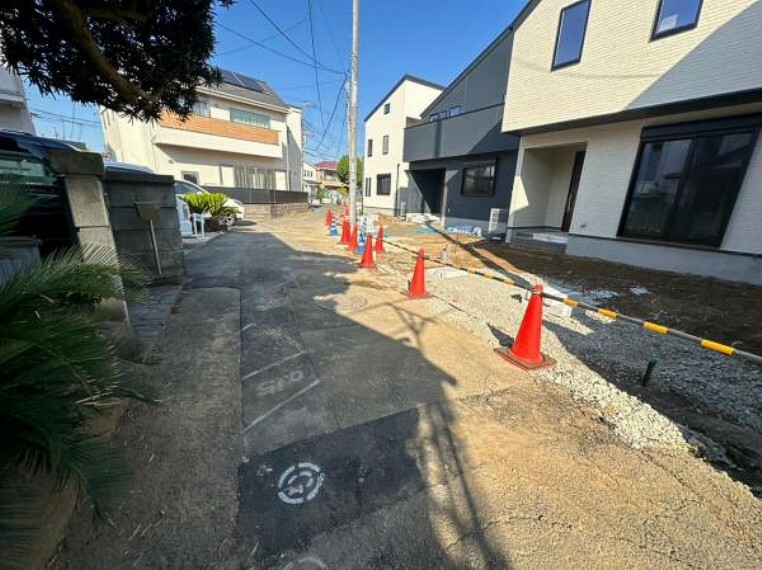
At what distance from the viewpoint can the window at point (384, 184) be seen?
2063 cm

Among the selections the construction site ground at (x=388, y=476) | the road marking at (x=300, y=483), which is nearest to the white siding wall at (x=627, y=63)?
the construction site ground at (x=388, y=476)

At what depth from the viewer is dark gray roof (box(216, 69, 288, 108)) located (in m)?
19.3

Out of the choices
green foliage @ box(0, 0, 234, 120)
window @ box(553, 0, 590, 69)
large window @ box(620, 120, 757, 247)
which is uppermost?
window @ box(553, 0, 590, 69)

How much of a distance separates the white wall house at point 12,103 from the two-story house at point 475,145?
14.2 metres

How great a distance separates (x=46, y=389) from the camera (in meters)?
1.33

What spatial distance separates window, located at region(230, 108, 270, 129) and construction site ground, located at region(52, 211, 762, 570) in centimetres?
2021

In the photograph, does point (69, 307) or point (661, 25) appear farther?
point (661, 25)

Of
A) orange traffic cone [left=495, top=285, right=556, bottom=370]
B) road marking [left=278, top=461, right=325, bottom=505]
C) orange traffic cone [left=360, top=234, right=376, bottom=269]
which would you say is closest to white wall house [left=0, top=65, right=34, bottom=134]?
orange traffic cone [left=360, top=234, right=376, bottom=269]

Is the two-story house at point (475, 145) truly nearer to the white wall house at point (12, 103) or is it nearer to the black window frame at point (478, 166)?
the black window frame at point (478, 166)

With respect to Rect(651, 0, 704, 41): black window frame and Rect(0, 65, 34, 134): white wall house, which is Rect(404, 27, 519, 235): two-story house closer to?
Rect(651, 0, 704, 41): black window frame

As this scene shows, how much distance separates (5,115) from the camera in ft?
30.8

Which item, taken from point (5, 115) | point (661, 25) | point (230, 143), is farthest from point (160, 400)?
point (230, 143)

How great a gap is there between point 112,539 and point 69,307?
3.86ft

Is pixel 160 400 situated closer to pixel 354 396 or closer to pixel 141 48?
pixel 354 396
